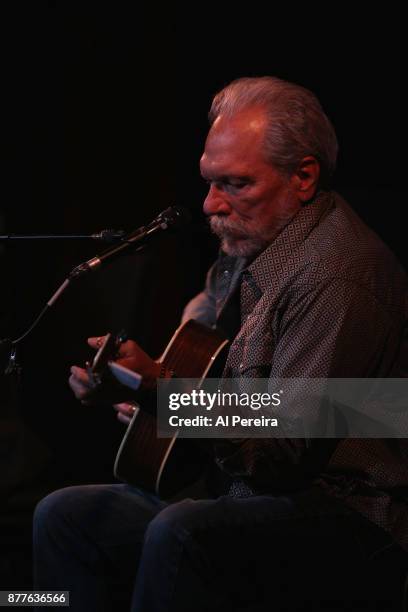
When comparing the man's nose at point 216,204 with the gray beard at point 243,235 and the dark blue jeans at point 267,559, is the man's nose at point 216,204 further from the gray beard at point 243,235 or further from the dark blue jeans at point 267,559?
the dark blue jeans at point 267,559

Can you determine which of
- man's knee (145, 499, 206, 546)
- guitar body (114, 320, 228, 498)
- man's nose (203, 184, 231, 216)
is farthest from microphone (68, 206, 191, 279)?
man's knee (145, 499, 206, 546)

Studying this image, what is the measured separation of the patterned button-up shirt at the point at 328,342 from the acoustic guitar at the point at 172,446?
0.65 feet

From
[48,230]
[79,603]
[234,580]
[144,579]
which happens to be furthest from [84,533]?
[48,230]

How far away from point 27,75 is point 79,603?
2.33 meters

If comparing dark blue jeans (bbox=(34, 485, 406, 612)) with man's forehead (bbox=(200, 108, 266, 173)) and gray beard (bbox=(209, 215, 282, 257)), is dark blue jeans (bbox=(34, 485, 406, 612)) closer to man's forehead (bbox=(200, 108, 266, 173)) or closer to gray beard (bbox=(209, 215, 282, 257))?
gray beard (bbox=(209, 215, 282, 257))

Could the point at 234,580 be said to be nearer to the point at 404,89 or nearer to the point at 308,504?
the point at 308,504

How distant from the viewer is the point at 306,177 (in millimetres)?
2014

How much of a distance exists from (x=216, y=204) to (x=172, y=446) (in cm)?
57

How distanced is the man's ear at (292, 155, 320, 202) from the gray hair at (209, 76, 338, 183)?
1 centimetres

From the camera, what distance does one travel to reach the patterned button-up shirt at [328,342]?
177 cm

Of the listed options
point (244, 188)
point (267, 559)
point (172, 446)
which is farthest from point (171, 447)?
point (244, 188)

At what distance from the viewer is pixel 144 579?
183cm

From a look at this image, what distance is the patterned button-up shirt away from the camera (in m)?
1.77

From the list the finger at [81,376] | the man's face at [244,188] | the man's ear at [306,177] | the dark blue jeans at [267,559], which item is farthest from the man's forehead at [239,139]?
the dark blue jeans at [267,559]
